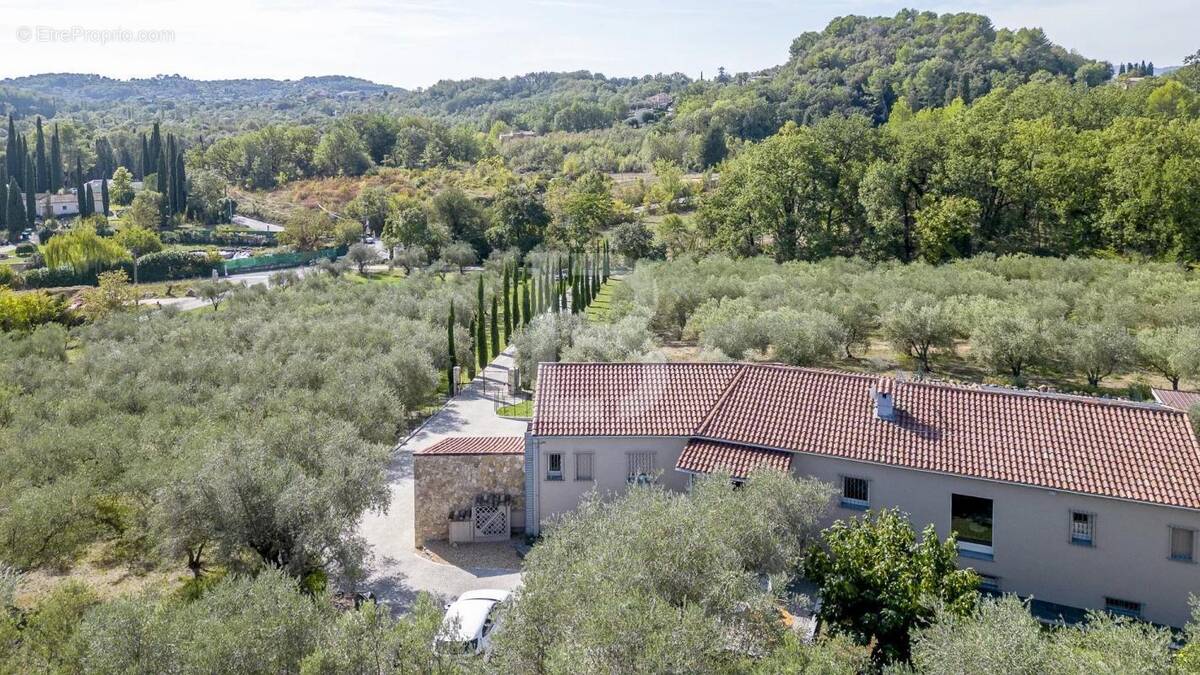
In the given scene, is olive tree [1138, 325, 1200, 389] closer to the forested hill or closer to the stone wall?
the stone wall

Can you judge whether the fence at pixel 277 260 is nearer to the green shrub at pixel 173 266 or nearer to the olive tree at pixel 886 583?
the green shrub at pixel 173 266

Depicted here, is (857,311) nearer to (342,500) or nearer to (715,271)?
(715,271)

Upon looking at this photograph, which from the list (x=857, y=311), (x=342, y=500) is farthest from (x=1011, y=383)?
(x=342, y=500)

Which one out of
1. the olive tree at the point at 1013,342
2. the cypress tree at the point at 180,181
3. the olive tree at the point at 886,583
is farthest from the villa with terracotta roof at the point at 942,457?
the cypress tree at the point at 180,181

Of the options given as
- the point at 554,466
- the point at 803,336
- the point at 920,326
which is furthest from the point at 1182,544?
the point at 920,326

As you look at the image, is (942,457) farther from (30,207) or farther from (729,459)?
(30,207)
